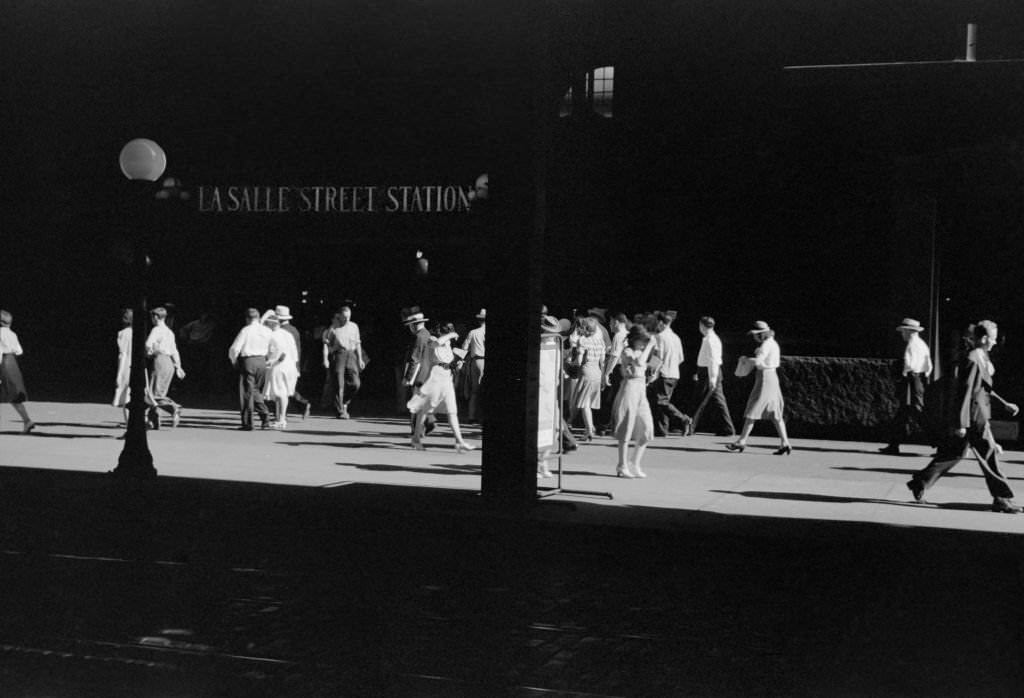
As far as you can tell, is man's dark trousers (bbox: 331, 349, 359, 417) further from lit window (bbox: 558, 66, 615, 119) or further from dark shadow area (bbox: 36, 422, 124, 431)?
lit window (bbox: 558, 66, 615, 119)

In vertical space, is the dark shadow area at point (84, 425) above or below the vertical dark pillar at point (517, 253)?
below

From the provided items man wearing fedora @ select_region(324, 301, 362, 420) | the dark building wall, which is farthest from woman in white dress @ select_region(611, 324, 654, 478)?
man wearing fedora @ select_region(324, 301, 362, 420)

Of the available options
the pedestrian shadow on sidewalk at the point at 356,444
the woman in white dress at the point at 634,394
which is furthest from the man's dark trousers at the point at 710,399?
the woman in white dress at the point at 634,394

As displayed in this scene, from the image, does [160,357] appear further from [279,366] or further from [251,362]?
[279,366]

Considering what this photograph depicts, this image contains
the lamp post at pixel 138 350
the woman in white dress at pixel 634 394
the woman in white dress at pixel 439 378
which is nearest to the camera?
the lamp post at pixel 138 350

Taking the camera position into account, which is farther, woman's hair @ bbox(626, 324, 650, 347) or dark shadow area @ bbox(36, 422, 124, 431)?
dark shadow area @ bbox(36, 422, 124, 431)

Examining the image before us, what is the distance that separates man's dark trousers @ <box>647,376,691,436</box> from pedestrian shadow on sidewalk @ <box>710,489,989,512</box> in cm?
584

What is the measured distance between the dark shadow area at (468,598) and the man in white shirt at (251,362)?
5.73 meters

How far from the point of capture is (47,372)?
94.5ft

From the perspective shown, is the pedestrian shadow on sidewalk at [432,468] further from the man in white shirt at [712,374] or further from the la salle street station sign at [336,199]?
the la salle street station sign at [336,199]

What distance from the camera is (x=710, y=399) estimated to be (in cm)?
1922

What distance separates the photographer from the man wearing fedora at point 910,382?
56.1ft

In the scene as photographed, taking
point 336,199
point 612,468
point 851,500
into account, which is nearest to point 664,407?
point 612,468

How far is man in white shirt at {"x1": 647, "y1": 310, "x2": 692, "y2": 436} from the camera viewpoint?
1853 cm
